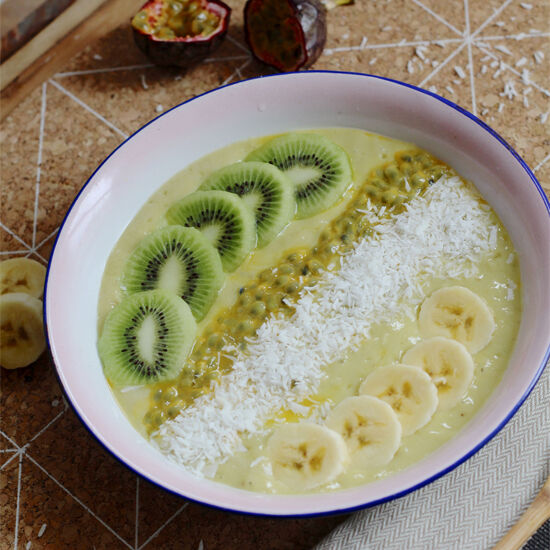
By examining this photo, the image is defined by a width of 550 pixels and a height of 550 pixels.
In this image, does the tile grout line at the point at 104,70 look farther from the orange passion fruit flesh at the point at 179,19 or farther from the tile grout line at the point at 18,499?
the tile grout line at the point at 18,499

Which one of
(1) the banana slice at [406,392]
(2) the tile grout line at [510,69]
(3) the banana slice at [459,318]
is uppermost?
(2) the tile grout line at [510,69]

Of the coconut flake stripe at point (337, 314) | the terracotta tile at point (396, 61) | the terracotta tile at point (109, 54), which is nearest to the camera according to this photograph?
the coconut flake stripe at point (337, 314)

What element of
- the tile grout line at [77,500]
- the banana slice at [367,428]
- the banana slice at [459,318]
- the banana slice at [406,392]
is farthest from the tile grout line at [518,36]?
the tile grout line at [77,500]

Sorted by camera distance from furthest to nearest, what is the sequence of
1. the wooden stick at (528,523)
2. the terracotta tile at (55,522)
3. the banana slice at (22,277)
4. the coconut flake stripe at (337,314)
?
1. the banana slice at (22,277)
2. the terracotta tile at (55,522)
3. the coconut flake stripe at (337,314)
4. the wooden stick at (528,523)

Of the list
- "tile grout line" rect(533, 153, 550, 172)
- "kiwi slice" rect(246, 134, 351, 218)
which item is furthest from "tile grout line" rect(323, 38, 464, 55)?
"tile grout line" rect(533, 153, 550, 172)

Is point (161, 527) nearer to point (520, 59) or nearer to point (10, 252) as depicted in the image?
point (10, 252)

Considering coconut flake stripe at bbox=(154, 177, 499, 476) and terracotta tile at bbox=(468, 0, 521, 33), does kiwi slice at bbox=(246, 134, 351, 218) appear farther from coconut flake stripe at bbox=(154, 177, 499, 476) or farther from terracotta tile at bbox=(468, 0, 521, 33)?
terracotta tile at bbox=(468, 0, 521, 33)
